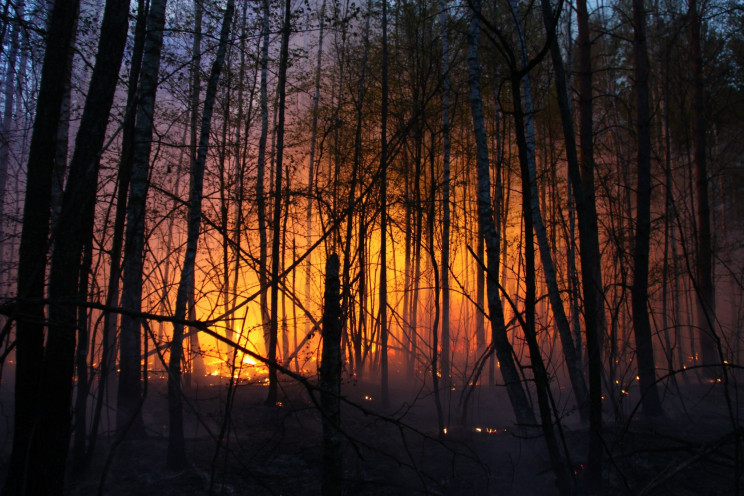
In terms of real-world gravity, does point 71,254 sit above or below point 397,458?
above

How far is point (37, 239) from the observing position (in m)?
2.93

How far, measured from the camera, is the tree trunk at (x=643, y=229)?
22.9 ft

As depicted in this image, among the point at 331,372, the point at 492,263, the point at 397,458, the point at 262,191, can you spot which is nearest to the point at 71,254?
the point at 331,372

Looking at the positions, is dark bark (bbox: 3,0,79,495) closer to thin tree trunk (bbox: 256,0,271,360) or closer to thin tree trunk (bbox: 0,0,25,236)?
thin tree trunk (bbox: 0,0,25,236)

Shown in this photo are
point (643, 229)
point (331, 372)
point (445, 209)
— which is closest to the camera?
point (331, 372)

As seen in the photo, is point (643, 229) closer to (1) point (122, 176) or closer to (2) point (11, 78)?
(1) point (122, 176)

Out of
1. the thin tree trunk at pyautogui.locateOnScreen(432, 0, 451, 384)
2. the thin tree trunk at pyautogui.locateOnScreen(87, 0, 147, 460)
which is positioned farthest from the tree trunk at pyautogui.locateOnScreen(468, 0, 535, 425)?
the thin tree trunk at pyautogui.locateOnScreen(87, 0, 147, 460)

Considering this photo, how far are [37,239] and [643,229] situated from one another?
7.94 meters

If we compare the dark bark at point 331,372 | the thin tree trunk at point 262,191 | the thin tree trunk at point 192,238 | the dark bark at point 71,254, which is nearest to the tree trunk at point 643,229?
the thin tree trunk at point 262,191

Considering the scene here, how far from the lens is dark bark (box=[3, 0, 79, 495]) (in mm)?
2768

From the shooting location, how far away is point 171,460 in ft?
16.9

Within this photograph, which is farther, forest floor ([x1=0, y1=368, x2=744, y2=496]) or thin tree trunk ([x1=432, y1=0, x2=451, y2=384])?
thin tree trunk ([x1=432, y1=0, x2=451, y2=384])

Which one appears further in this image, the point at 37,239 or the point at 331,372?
the point at 37,239

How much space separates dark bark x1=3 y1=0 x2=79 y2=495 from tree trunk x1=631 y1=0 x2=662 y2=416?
744 cm
